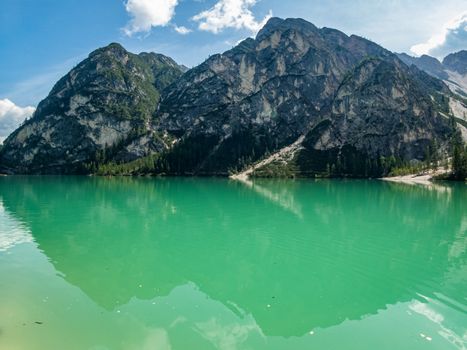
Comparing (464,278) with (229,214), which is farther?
(229,214)

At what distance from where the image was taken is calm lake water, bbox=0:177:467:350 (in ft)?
55.8

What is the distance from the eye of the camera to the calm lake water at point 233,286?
17.0 metres

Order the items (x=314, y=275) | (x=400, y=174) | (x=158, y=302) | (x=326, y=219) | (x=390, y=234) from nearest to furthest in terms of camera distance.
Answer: (x=158, y=302)
(x=314, y=275)
(x=390, y=234)
(x=326, y=219)
(x=400, y=174)

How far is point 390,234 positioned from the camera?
134 feet

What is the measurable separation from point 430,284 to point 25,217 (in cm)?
4968

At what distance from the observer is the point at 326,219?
172 ft

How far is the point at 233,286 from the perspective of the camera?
78.3ft

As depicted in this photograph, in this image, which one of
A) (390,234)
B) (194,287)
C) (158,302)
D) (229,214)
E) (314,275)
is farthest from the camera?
(229,214)

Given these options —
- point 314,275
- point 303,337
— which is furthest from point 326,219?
point 303,337

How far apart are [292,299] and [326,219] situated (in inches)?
1278

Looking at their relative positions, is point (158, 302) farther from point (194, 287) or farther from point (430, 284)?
point (430, 284)

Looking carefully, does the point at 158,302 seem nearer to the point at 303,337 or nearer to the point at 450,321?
the point at 303,337

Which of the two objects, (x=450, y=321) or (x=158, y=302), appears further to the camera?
(x=158, y=302)

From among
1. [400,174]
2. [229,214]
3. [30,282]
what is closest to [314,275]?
[30,282]
